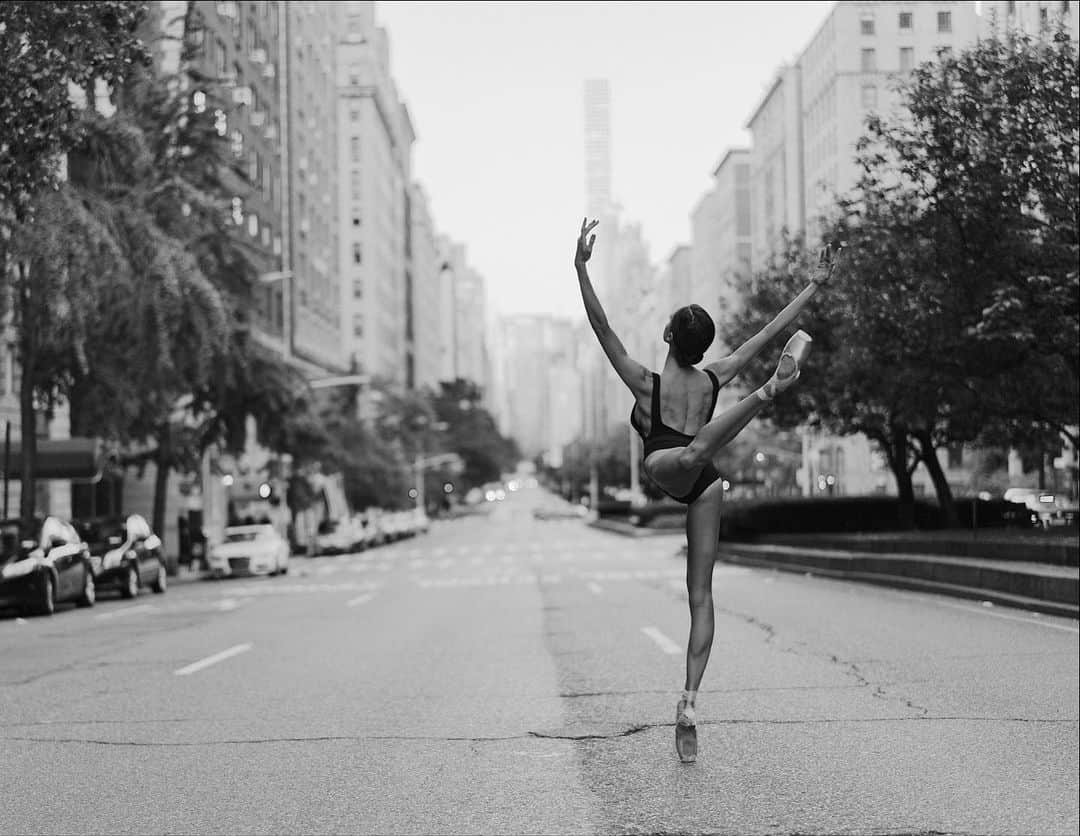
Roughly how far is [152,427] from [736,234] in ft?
335

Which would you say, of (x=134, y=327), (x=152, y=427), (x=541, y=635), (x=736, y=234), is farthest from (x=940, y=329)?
(x=736, y=234)

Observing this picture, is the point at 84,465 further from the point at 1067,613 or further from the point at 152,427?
the point at 1067,613

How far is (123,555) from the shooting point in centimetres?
2830

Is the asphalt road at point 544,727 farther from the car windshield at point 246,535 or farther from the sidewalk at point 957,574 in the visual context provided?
the car windshield at point 246,535

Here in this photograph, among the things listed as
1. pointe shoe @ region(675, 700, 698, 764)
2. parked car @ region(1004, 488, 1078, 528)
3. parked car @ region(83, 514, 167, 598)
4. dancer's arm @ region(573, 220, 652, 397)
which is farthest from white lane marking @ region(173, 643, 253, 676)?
parked car @ region(1004, 488, 1078, 528)

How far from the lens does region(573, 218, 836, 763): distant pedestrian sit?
587cm

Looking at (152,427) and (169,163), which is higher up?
(169,163)

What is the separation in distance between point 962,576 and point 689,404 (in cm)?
1643

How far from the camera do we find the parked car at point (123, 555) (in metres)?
27.6

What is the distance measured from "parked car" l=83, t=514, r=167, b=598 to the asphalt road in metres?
9.49

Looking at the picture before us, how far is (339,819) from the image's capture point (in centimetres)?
650

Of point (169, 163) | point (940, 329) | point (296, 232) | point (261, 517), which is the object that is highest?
point (296, 232)

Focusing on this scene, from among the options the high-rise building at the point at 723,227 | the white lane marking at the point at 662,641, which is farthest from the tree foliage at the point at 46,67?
the high-rise building at the point at 723,227

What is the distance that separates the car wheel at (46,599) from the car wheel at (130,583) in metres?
5.47
